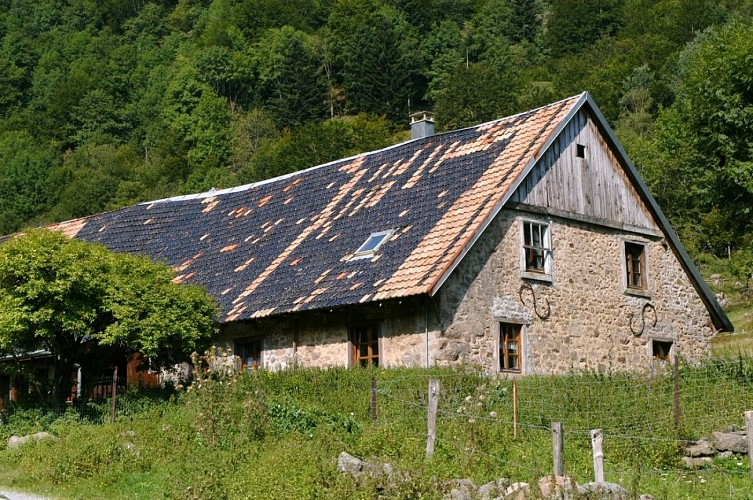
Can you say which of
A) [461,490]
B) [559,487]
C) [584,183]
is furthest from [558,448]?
[584,183]

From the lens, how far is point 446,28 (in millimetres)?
125750

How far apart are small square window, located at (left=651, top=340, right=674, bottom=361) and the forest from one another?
35.1 meters

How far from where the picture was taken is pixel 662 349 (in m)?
28.7

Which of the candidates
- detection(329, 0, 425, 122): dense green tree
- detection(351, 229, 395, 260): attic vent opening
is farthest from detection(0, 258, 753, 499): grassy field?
detection(329, 0, 425, 122): dense green tree

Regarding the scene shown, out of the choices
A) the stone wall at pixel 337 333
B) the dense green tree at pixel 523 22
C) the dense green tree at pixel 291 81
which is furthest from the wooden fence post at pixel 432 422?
the dense green tree at pixel 523 22

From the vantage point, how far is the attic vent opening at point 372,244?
2607 cm

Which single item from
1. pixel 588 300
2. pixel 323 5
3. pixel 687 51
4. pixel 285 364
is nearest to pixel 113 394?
pixel 285 364

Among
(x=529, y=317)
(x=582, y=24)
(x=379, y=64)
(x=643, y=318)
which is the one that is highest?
(x=582, y=24)

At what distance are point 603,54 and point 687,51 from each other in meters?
25.5

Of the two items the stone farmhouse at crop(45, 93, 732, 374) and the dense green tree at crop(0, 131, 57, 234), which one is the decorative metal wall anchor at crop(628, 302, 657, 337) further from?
the dense green tree at crop(0, 131, 57, 234)

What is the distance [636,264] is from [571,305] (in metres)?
3.11

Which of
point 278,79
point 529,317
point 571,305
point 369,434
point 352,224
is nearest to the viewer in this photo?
point 369,434

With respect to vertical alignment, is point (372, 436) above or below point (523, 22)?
below

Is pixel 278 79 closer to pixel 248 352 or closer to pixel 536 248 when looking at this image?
pixel 248 352
